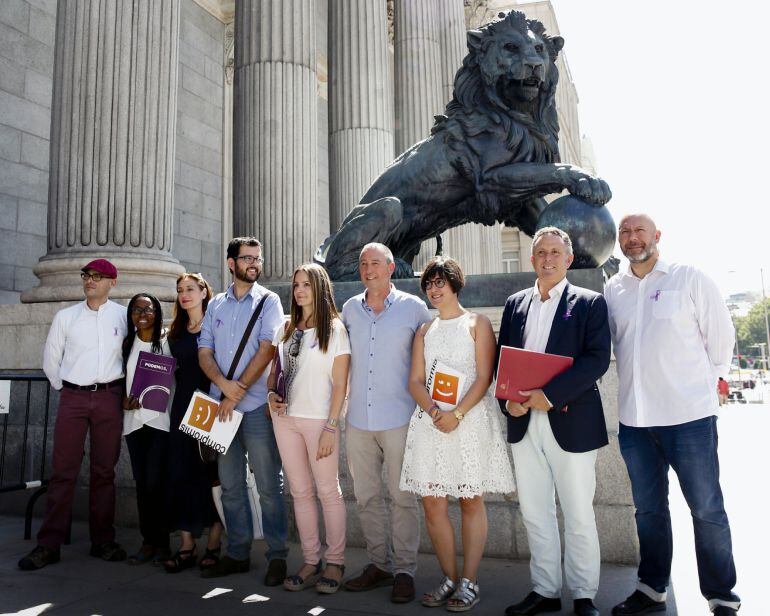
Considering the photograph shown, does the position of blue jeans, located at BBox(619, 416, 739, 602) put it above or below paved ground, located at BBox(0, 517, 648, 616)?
above

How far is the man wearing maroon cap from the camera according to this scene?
199 inches

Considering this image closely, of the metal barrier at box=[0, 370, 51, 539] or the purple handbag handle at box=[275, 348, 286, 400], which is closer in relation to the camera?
the purple handbag handle at box=[275, 348, 286, 400]

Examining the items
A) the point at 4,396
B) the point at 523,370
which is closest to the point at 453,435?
the point at 523,370

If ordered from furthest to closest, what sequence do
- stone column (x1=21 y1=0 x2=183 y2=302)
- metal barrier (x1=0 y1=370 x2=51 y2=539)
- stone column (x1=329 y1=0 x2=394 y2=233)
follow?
1. stone column (x1=329 y1=0 x2=394 y2=233)
2. stone column (x1=21 y1=0 x2=183 y2=302)
3. metal barrier (x1=0 y1=370 x2=51 y2=539)

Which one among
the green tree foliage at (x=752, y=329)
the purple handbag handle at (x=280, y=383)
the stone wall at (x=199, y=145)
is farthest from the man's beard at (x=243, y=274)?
the green tree foliage at (x=752, y=329)

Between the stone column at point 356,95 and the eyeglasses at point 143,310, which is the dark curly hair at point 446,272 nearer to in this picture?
the eyeglasses at point 143,310

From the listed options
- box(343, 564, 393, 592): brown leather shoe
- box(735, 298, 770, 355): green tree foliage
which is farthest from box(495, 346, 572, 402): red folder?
box(735, 298, 770, 355): green tree foliage

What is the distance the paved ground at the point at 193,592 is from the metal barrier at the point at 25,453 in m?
0.84

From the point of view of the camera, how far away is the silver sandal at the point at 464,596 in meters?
3.81

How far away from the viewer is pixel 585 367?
3.58m

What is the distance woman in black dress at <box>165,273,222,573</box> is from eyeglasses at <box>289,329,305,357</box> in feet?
2.84

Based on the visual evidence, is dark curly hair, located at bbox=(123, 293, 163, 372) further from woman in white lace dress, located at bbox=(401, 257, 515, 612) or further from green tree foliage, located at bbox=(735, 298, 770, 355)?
green tree foliage, located at bbox=(735, 298, 770, 355)

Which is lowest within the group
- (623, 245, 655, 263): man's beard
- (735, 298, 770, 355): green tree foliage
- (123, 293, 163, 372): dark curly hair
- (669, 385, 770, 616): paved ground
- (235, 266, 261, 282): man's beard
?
(669, 385, 770, 616): paved ground

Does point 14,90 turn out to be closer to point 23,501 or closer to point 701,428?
point 23,501
